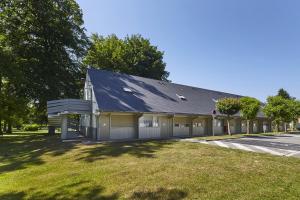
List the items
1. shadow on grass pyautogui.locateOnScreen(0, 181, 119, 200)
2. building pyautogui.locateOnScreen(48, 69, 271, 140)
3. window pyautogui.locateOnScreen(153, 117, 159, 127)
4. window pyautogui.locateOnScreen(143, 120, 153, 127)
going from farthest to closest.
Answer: window pyautogui.locateOnScreen(153, 117, 159, 127) → window pyautogui.locateOnScreen(143, 120, 153, 127) → building pyautogui.locateOnScreen(48, 69, 271, 140) → shadow on grass pyautogui.locateOnScreen(0, 181, 119, 200)

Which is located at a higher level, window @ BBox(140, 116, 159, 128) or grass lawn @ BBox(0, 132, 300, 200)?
window @ BBox(140, 116, 159, 128)

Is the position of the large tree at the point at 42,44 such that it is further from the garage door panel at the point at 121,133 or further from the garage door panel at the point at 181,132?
the garage door panel at the point at 181,132

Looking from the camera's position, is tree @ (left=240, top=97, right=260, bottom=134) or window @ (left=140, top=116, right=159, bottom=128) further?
tree @ (left=240, top=97, right=260, bottom=134)

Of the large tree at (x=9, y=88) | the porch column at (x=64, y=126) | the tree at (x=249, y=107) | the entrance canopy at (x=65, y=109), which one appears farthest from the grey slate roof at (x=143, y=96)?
the large tree at (x=9, y=88)

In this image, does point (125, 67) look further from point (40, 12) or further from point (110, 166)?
point (110, 166)

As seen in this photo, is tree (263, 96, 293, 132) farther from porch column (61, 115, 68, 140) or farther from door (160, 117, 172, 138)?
porch column (61, 115, 68, 140)

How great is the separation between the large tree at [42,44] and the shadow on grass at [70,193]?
2305 centimetres

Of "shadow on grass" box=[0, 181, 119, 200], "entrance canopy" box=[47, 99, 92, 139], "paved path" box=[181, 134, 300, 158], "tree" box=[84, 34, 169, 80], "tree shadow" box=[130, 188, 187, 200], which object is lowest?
"shadow on grass" box=[0, 181, 119, 200]

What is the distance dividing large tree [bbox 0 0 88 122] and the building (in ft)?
19.6

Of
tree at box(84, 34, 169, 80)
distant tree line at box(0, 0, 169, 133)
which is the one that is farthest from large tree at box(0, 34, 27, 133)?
tree at box(84, 34, 169, 80)

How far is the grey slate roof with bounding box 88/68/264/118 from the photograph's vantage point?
22.3 m

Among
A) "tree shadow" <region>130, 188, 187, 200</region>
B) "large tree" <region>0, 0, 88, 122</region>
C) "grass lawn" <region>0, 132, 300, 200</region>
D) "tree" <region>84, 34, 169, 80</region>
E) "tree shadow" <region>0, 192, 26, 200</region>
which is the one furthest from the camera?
"tree" <region>84, 34, 169, 80</region>

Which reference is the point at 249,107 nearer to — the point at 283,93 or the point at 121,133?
the point at 121,133

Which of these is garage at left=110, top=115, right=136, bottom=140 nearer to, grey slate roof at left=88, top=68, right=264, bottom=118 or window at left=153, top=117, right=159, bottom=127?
grey slate roof at left=88, top=68, right=264, bottom=118
